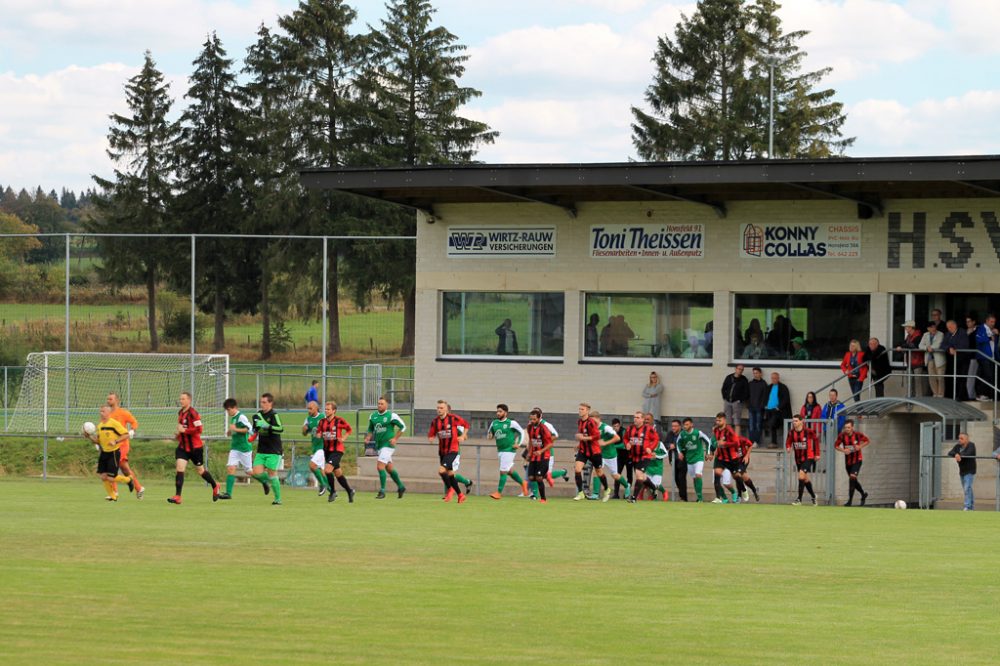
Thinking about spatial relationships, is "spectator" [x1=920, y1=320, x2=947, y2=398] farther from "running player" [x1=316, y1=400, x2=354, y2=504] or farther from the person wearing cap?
"running player" [x1=316, y1=400, x2=354, y2=504]

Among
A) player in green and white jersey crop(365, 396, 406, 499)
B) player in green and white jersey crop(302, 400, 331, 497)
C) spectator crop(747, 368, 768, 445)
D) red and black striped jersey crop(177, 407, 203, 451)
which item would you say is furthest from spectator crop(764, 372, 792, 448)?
red and black striped jersey crop(177, 407, 203, 451)

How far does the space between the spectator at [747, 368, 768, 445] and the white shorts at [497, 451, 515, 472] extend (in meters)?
5.14

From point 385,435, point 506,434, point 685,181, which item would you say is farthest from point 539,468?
point 685,181

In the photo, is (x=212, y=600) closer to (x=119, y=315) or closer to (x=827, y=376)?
(x=827, y=376)

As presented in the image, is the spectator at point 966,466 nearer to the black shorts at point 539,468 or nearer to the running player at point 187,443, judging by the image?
the black shorts at point 539,468

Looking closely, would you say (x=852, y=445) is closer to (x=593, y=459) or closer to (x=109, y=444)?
(x=593, y=459)

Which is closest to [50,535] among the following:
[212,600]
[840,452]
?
[212,600]

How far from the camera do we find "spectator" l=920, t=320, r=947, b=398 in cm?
2886

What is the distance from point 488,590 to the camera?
1302 centimetres

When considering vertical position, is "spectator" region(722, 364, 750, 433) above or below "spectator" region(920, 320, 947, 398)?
below

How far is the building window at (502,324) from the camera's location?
3288cm

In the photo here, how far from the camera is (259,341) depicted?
4919cm

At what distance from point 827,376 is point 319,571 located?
18.3 meters

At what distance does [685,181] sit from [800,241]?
2994 millimetres
